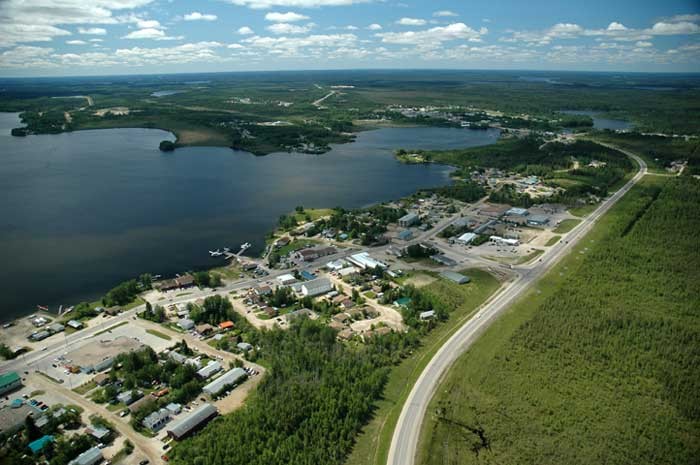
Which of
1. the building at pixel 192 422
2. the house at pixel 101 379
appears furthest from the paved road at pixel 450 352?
the house at pixel 101 379

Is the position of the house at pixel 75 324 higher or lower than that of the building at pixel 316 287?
lower

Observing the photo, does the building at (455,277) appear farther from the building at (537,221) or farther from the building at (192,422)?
the building at (192,422)

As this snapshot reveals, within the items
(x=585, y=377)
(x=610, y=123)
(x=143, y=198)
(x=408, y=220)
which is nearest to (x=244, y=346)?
(x=585, y=377)

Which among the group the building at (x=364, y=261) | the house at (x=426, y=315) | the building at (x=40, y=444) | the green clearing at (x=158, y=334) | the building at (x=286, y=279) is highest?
the building at (x=364, y=261)

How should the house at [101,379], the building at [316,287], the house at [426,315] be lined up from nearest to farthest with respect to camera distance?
the house at [101,379], the house at [426,315], the building at [316,287]

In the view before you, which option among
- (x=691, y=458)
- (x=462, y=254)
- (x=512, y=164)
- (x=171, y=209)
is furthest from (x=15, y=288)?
(x=512, y=164)

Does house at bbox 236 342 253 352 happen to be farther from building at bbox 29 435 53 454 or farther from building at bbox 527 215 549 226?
building at bbox 527 215 549 226

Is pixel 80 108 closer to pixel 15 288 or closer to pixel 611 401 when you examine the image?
pixel 15 288
